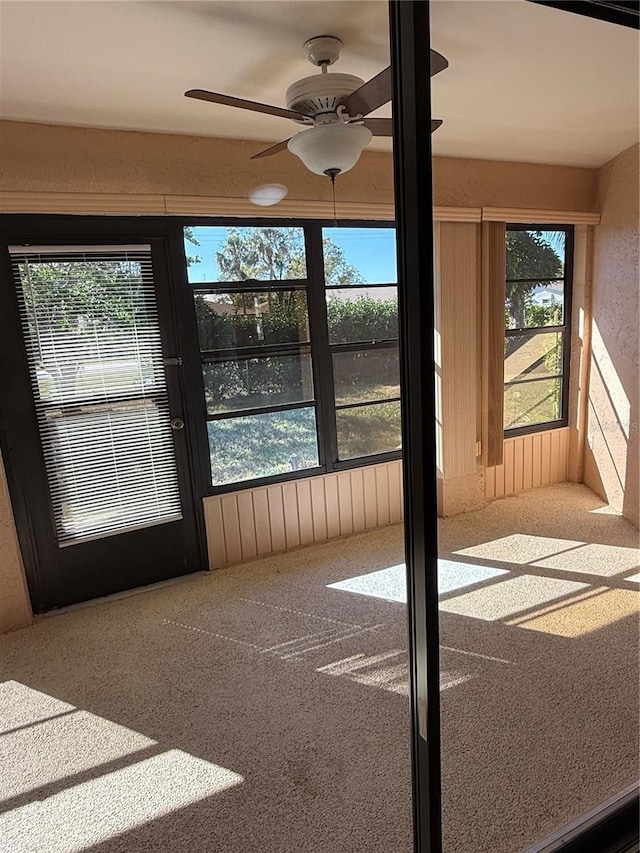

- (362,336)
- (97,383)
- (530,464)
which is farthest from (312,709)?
(530,464)

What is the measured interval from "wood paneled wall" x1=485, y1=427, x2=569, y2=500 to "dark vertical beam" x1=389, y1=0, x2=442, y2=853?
3.12 m

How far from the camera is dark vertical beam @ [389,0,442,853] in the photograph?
2.87ft

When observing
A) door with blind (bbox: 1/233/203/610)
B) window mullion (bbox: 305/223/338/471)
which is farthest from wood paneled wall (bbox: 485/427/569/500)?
door with blind (bbox: 1/233/203/610)

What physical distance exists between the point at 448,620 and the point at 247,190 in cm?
241

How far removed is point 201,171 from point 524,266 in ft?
7.78

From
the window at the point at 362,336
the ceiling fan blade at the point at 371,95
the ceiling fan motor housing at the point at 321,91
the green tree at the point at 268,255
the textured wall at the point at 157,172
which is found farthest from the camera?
the window at the point at 362,336

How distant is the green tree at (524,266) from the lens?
390 cm

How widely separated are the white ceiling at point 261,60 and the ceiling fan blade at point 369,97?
0.27m

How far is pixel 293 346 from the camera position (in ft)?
10.9

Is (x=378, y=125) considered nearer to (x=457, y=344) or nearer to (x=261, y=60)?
(x=261, y=60)

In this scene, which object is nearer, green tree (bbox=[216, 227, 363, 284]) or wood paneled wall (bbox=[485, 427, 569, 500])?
green tree (bbox=[216, 227, 363, 284])

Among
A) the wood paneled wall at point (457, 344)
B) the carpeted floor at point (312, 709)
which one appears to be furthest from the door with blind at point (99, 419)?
the wood paneled wall at point (457, 344)

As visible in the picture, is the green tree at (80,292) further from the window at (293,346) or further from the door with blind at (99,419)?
the window at (293,346)

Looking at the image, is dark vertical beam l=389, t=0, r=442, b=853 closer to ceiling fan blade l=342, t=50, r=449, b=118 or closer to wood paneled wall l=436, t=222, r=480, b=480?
ceiling fan blade l=342, t=50, r=449, b=118
